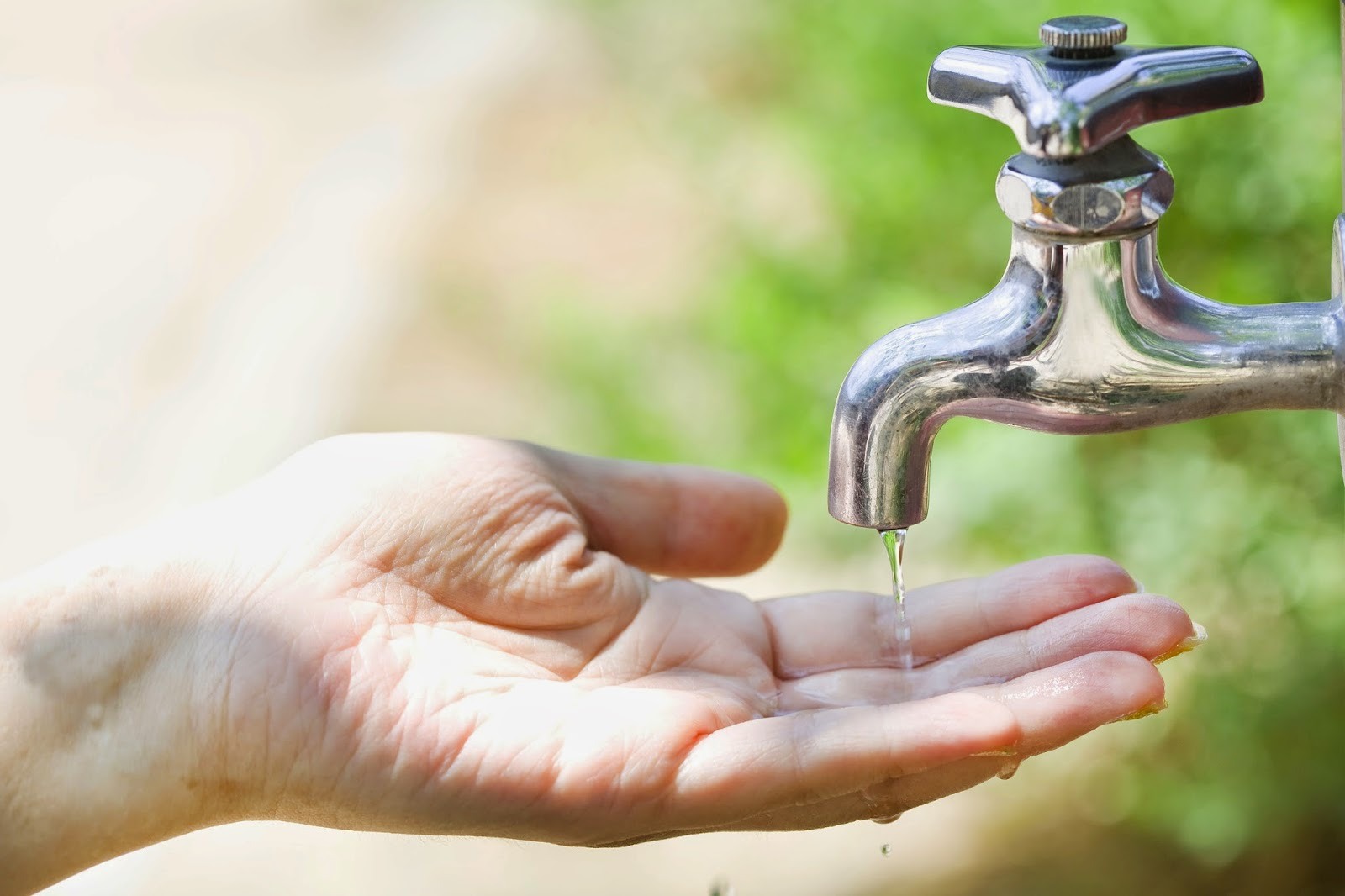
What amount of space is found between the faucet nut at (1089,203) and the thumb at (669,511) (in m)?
0.54

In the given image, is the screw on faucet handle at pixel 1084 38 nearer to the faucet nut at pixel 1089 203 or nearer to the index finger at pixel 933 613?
the faucet nut at pixel 1089 203

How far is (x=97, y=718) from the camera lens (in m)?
1.15

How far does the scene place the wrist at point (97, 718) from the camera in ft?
3.67

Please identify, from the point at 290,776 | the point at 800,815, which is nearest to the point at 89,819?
the point at 290,776

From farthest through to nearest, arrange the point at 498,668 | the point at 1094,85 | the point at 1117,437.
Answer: the point at 1117,437 < the point at 498,668 < the point at 1094,85

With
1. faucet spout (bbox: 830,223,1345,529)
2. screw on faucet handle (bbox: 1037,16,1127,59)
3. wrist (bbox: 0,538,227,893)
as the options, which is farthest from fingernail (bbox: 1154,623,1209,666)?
wrist (bbox: 0,538,227,893)

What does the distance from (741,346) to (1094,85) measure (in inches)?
50.9

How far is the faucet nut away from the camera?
→ 0.88 m

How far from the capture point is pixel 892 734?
99cm

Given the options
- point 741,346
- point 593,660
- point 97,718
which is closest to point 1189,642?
point 593,660

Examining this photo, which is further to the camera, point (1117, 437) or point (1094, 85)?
point (1117, 437)

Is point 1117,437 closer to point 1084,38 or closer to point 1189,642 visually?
point 1189,642

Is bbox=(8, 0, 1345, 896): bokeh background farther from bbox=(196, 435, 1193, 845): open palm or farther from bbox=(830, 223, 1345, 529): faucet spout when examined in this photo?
bbox=(830, 223, 1345, 529): faucet spout

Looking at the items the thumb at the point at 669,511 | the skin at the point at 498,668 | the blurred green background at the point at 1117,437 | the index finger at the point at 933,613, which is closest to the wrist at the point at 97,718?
the skin at the point at 498,668
